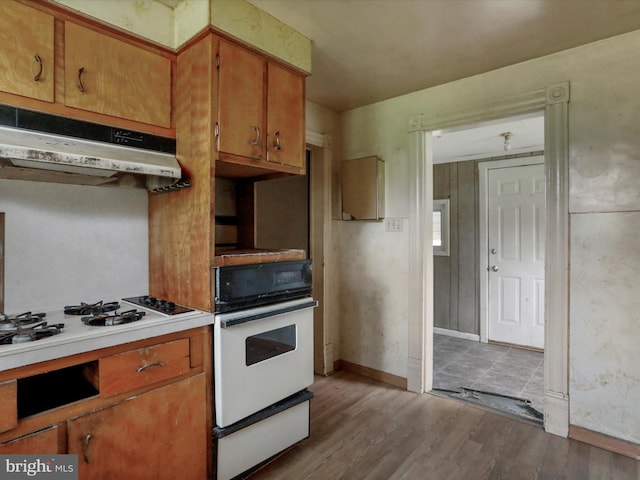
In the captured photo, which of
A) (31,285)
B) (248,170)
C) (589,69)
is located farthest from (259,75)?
(589,69)

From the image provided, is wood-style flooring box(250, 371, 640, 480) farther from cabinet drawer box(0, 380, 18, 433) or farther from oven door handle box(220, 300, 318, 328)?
cabinet drawer box(0, 380, 18, 433)

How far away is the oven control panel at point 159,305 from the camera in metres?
1.72

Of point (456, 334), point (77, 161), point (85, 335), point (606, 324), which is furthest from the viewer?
point (456, 334)

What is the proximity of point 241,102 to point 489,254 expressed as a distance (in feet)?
12.1

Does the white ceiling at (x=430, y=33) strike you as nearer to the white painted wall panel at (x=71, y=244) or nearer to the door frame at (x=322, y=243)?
the door frame at (x=322, y=243)

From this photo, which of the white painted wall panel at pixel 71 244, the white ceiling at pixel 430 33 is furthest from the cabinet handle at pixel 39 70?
the white ceiling at pixel 430 33

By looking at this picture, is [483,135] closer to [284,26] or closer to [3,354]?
[284,26]

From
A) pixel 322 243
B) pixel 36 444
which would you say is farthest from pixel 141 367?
pixel 322 243

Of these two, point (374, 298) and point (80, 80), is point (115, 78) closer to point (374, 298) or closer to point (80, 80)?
point (80, 80)

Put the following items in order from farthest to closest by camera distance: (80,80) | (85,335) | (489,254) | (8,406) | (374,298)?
(489,254), (374,298), (80,80), (85,335), (8,406)

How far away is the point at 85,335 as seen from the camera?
132 centimetres

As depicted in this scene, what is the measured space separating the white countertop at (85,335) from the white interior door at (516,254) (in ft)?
12.4

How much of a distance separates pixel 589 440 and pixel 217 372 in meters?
2.20

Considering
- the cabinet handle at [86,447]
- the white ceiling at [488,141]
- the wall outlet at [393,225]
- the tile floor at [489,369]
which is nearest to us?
the cabinet handle at [86,447]
